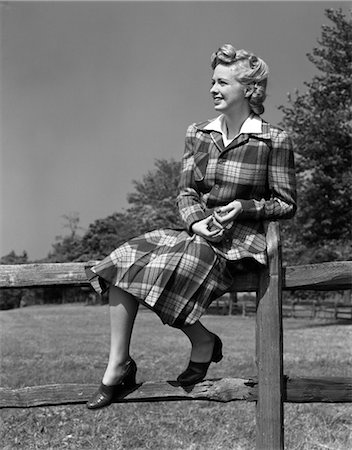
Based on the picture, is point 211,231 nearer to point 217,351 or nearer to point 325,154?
point 217,351

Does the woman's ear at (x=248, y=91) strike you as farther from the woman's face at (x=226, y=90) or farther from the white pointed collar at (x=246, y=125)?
the white pointed collar at (x=246, y=125)

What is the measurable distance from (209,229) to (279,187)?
1.34 feet

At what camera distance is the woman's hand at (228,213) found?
3.06 metres

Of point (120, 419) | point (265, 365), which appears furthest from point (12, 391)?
point (120, 419)

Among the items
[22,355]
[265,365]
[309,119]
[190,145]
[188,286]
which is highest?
[309,119]

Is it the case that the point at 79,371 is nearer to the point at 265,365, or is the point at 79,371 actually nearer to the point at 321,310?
the point at 265,365

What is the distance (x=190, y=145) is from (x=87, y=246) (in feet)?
154

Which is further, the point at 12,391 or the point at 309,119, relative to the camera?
the point at 309,119

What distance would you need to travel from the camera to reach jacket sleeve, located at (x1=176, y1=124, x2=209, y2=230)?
319 cm

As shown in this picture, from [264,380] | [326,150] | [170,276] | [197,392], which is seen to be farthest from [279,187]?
[326,150]

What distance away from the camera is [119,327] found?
3123 millimetres

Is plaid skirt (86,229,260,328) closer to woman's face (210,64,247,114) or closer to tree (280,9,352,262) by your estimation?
woman's face (210,64,247,114)

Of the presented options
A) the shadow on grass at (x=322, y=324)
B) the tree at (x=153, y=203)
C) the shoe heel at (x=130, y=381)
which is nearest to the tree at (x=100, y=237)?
the tree at (x=153, y=203)

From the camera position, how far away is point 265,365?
3.21 m
